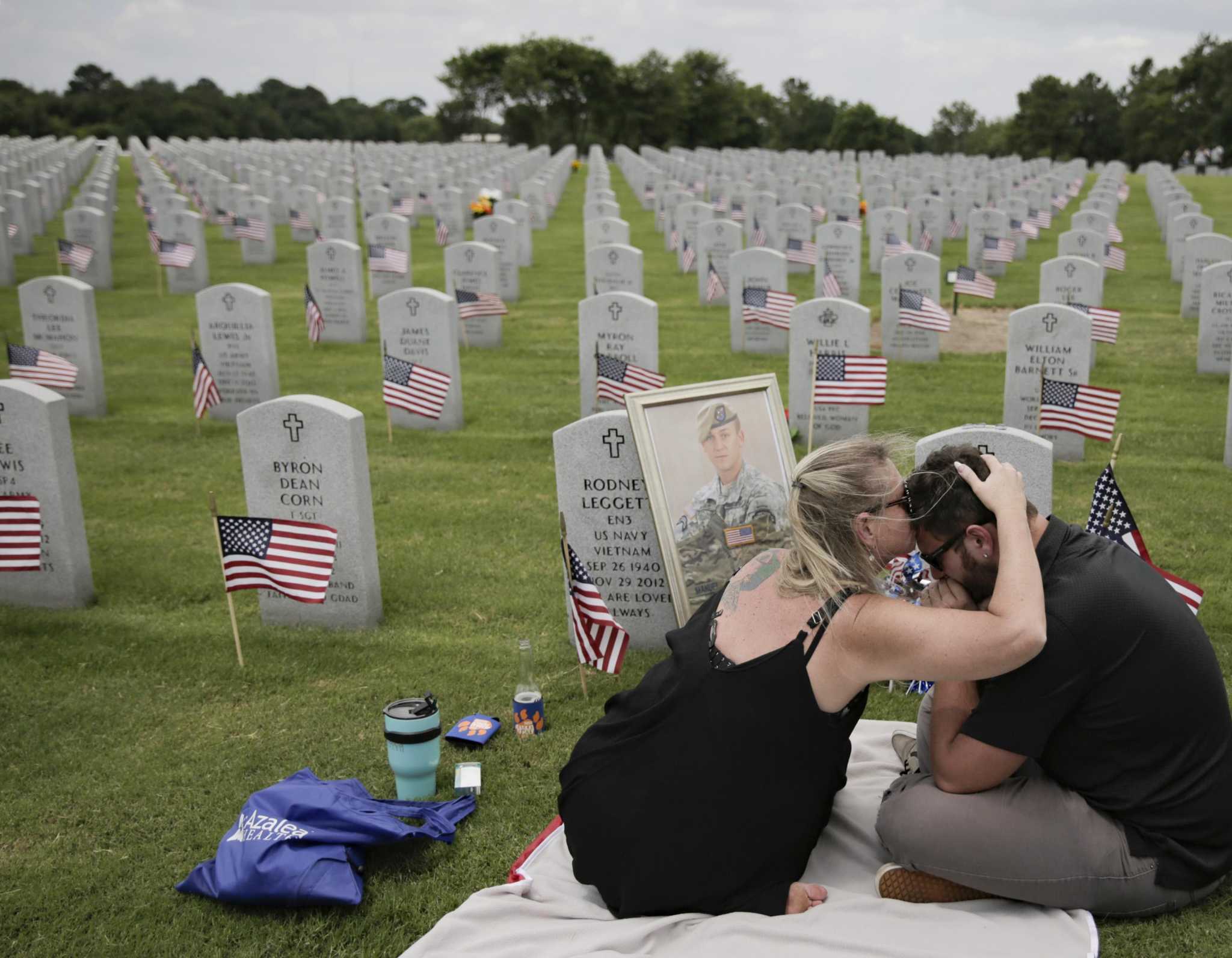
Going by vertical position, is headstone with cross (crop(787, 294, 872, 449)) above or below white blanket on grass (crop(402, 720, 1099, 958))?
above

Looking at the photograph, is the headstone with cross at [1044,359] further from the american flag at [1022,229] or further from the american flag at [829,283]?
the american flag at [1022,229]

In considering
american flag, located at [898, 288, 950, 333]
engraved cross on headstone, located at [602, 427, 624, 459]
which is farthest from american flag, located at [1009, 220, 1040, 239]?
engraved cross on headstone, located at [602, 427, 624, 459]

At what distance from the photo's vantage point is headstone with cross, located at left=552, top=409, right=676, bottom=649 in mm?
6238

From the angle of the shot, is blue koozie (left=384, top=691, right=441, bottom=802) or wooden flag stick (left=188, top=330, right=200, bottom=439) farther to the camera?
wooden flag stick (left=188, top=330, right=200, bottom=439)

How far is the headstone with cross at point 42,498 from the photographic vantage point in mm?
6629

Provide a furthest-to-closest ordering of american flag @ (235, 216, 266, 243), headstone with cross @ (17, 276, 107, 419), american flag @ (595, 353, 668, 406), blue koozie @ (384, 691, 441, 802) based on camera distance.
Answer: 1. american flag @ (235, 216, 266, 243)
2. headstone with cross @ (17, 276, 107, 419)
3. american flag @ (595, 353, 668, 406)
4. blue koozie @ (384, 691, 441, 802)

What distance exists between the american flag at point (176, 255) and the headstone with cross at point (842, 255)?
31.4 ft

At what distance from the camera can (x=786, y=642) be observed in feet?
11.8

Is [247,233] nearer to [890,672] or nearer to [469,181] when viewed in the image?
[469,181]

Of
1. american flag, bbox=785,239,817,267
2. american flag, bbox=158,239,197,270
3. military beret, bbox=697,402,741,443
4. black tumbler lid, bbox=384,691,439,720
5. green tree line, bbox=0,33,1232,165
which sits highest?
green tree line, bbox=0,33,1232,165

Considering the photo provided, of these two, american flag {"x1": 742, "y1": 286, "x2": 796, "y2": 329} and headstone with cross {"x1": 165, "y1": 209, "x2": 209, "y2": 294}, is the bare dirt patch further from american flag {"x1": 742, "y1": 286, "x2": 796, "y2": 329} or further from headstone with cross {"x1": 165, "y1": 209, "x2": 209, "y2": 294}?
headstone with cross {"x1": 165, "y1": 209, "x2": 209, "y2": 294}

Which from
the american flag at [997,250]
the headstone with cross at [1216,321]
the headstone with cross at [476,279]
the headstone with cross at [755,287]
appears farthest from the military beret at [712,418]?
the american flag at [997,250]

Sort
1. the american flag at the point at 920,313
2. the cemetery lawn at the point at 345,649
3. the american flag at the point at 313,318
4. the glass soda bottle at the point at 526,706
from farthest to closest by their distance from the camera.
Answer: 1. the american flag at the point at 313,318
2. the american flag at the point at 920,313
3. the glass soda bottle at the point at 526,706
4. the cemetery lawn at the point at 345,649

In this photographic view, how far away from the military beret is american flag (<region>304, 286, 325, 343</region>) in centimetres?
883
